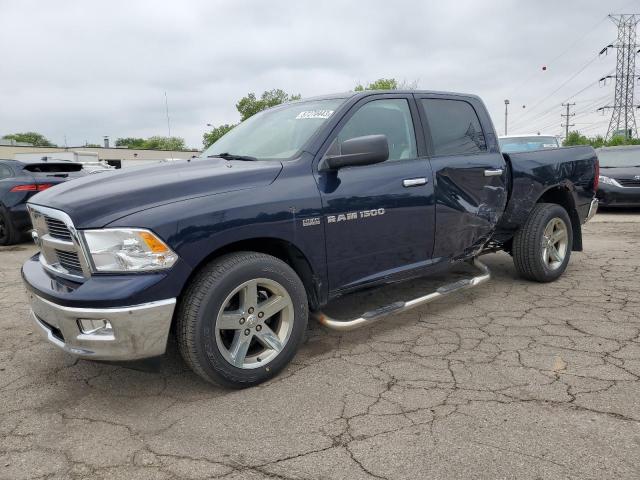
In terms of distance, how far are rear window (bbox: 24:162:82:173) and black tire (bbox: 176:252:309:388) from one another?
726 cm

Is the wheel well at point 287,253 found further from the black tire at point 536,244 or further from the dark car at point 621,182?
the dark car at point 621,182

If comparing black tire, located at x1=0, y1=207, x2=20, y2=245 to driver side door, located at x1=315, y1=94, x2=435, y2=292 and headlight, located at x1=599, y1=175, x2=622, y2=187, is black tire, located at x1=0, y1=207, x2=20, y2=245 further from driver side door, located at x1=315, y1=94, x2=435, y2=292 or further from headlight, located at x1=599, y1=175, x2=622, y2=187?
headlight, located at x1=599, y1=175, x2=622, y2=187

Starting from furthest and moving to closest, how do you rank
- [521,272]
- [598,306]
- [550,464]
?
[521,272] → [598,306] → [550,464]

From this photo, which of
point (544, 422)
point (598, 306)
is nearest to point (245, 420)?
point (544, 422)

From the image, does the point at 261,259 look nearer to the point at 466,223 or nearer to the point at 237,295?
the point at 237,295

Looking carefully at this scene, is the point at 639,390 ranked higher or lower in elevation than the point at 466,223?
lower

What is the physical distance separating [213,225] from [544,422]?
6.50ft

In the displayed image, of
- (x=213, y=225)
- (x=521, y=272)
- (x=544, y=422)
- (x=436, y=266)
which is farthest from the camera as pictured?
(x=521, y=272)

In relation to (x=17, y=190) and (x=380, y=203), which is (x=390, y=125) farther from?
(x=17, y=190)

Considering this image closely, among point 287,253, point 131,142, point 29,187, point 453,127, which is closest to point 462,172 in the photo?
point 453,127

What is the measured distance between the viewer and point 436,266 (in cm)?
398

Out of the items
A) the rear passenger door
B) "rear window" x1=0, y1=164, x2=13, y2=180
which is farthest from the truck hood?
"rear window" x1=0, y1=164, x2=13, y2=180

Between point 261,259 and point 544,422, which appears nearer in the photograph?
point 544,422

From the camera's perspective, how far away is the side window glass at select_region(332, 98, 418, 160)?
11.7 ft
